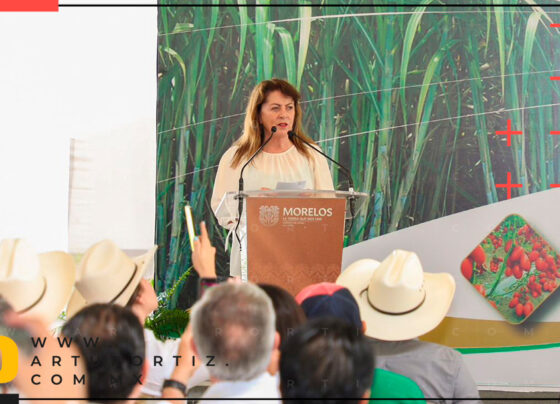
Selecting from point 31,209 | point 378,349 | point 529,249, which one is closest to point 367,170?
point 529,249

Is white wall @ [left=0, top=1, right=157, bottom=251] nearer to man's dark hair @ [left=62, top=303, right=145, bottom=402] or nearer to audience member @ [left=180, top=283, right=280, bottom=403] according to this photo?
man's dark hair @ [left=62, top=303, right=145, bottom=402]

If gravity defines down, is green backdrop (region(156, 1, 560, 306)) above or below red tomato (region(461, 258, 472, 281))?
above

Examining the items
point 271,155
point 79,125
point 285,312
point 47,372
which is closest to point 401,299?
point 285,312

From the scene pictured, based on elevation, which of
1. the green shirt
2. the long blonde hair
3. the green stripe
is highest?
the long blonde hair

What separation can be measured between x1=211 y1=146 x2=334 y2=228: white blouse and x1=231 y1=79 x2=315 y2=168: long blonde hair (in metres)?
0.05

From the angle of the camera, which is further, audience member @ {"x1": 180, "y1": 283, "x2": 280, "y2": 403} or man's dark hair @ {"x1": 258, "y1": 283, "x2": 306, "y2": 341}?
man's dark hair @ {"x1": 258, "y1": 283, "x2": 306, "y2": 341}

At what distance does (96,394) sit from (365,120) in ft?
13.1

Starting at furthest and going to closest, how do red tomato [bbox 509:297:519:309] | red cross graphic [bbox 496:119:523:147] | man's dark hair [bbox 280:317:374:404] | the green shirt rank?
red cross graphic [bbox 496:119:523:147] → red tomato [bbox 509:297:519:309] → the green shirt → man's dark hair [bbox 280:317:374:404]

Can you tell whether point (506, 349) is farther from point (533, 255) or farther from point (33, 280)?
point (33, 280)

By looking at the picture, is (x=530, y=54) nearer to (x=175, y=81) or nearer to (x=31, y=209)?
(x=175, y=81)

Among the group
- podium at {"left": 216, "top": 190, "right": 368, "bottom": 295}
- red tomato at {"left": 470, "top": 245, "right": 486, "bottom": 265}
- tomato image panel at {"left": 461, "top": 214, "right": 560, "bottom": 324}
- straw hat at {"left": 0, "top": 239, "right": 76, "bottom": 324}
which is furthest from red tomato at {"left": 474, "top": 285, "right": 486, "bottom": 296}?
straw hat at {"left": 0, "top": 239, "right": 76, "bottom": 324}

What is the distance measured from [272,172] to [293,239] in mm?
1062

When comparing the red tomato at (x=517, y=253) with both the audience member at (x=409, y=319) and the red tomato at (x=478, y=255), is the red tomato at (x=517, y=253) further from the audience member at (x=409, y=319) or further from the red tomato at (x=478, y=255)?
the audience member at (x=409, y=319)

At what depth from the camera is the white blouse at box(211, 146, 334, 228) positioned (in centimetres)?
418
